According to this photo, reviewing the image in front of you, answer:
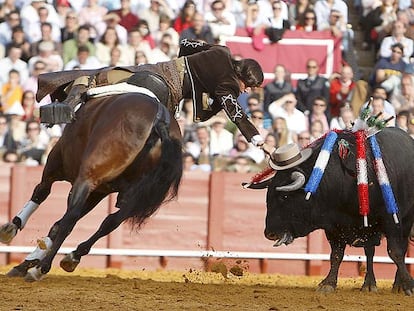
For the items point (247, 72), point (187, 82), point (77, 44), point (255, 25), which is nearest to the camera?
point (187, 82)

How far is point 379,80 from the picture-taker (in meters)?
12.8

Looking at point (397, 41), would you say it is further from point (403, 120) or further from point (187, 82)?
point (187, 82)

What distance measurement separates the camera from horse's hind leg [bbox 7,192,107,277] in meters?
6.84

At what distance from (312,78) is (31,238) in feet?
11.9

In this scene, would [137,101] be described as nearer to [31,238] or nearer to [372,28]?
[31,238]

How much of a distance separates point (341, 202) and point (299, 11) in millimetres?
5479

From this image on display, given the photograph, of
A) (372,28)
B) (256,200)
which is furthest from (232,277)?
(372,28)

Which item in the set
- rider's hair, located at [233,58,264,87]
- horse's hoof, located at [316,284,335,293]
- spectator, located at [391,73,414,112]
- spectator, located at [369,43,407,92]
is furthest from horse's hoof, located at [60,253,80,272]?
spectator, located at [369,43,407,92]

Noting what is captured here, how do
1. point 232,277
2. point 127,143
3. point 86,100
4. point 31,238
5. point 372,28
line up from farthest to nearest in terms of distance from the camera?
point 372,28 → point 31,238 → point 232,277 → point 86,100 → point 127,143

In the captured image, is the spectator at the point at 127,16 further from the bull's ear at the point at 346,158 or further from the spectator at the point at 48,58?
the bull's ear at the point at 346,158

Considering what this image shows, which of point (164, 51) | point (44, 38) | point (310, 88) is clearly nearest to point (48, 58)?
point (44, 38)

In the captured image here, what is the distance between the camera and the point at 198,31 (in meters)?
12.2

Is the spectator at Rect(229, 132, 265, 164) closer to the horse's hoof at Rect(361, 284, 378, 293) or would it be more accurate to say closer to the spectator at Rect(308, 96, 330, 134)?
the spectator at Rect(308, 96, 330, 134)

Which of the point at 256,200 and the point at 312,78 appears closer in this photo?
the point at 256,200
